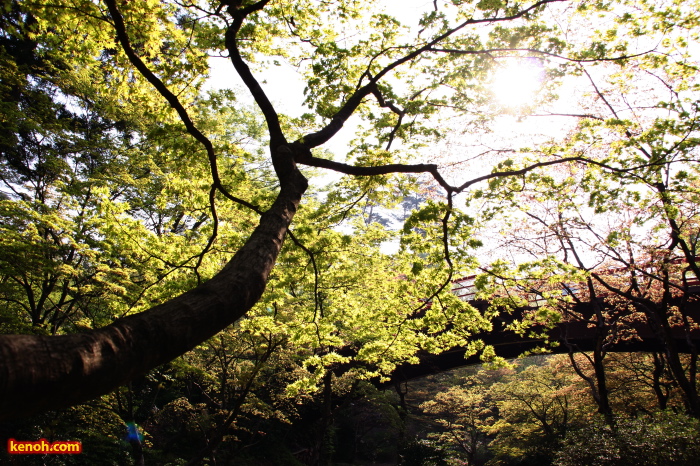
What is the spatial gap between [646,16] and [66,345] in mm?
7947

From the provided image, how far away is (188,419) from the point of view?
34.6ft

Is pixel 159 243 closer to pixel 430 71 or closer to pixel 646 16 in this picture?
pixel 430 71

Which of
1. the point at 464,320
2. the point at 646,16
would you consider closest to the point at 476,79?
the point at 646,16
